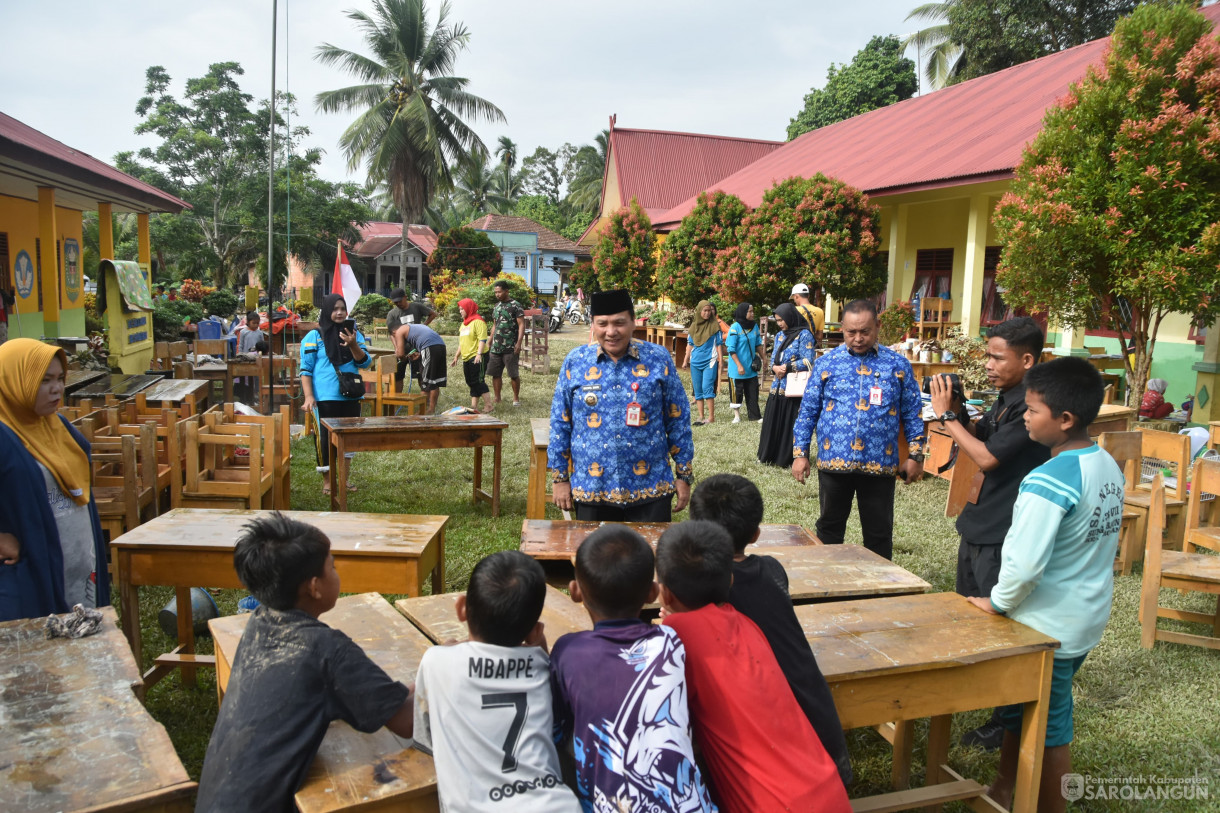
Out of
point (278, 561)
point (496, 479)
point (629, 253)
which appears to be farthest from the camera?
point (629, 253)

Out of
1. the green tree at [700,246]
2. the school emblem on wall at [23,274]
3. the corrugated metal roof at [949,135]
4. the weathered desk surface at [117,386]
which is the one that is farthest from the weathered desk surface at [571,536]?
the school emblem on wall at [23,274]

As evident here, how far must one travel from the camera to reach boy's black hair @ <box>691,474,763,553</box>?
8.87ft

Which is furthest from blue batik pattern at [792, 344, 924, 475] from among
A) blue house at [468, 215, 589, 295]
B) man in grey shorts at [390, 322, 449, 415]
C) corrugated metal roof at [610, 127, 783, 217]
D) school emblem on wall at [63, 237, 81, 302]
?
blue house at [468, 215, 589, 295]

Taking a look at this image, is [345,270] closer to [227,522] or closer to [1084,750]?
[227,522]

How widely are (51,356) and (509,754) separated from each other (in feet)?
9.24

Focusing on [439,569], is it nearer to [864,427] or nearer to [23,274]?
[864,427]

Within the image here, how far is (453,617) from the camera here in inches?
124

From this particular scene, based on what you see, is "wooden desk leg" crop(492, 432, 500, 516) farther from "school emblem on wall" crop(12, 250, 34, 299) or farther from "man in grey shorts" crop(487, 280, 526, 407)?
"school emblem on wall" crop(12, 250, 34, 299)

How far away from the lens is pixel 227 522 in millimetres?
4043

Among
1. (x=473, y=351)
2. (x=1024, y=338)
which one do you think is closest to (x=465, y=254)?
(x=473, y=351)

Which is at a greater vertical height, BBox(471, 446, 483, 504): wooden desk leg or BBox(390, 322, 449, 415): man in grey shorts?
BBox(390, 322, 449, 415): man in grey shorts

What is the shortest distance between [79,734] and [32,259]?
52.0 feet

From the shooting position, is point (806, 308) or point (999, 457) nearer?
point (999, 457)

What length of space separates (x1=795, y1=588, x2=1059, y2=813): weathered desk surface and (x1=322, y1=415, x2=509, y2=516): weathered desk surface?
432 cm
